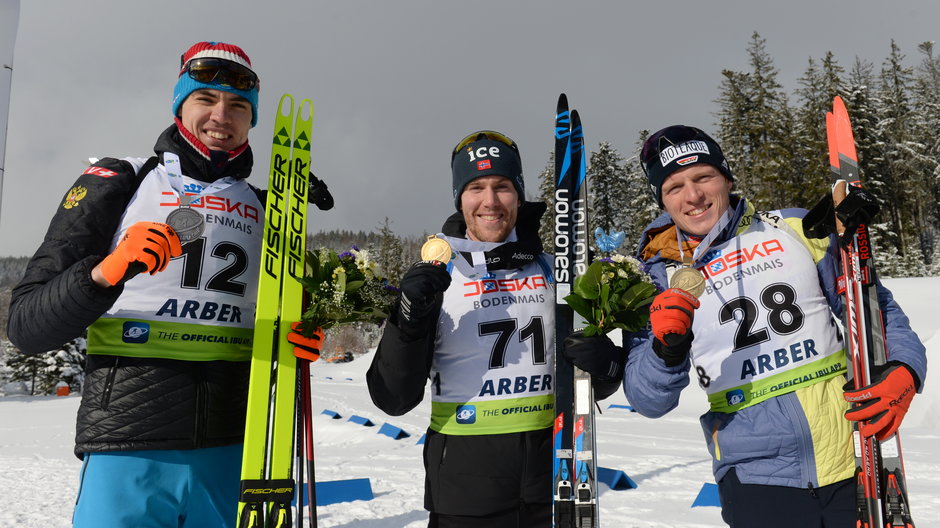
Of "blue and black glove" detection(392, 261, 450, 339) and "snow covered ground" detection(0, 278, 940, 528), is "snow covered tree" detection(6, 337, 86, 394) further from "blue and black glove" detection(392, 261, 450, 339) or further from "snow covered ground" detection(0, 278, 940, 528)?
"blue and black glove" detection(392, 261, 450, 339)

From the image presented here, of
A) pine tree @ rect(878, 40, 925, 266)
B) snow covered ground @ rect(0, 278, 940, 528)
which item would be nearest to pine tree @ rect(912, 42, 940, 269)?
pine tree @ rect(878, 40, 925, 266)

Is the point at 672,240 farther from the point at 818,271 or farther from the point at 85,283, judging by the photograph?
the point at 85,283

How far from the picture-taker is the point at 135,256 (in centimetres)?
212

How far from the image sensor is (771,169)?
31.8 metres

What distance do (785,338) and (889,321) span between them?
0.49 m

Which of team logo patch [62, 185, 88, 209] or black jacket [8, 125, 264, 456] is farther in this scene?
team logo patch [62, 185, 88, 209]

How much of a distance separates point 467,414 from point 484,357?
0.91ft

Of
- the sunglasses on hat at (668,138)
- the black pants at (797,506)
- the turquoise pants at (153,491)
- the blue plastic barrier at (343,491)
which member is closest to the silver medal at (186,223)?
the turquoise pants at (153,491)

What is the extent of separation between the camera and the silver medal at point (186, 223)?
2.50 m

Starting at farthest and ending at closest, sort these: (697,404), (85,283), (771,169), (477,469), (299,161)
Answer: (771,169), (697,404), (299,161), (477,469), (85,283)

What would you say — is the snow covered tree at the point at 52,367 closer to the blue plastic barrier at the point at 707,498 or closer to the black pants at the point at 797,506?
the blue plastic barrier at the point at 707,498

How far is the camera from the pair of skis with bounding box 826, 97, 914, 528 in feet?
7.43

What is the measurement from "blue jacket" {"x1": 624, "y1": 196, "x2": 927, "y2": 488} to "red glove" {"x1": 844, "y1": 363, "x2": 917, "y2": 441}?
9 cm

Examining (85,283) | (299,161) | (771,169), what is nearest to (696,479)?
(299,161)
